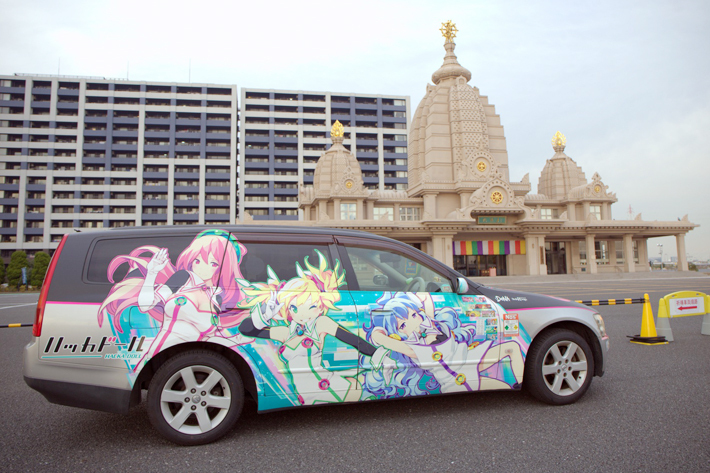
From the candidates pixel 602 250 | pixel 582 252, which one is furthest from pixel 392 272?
pixel 602 250

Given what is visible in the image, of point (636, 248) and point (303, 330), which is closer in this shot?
point (303, 330)

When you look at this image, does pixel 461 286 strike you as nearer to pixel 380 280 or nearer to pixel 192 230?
pixel 380 280

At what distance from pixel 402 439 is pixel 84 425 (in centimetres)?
291

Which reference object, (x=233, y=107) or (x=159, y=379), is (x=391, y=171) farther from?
(x=159, y=379)

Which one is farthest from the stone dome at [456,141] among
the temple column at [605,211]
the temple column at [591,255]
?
the temple column at [605,211]

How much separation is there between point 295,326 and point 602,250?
4565cm

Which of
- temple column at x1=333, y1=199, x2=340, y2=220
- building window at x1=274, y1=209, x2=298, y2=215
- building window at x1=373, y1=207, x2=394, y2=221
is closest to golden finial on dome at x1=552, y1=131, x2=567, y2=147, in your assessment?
building window at x1=373, y1=207, x2=394, y2=221

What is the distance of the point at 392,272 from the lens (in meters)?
4.21

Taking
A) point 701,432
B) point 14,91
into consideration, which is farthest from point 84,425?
point 14,91

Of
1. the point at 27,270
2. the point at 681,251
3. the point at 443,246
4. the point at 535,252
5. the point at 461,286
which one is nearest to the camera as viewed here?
the point at 461,286

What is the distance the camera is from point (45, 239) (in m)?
64.1

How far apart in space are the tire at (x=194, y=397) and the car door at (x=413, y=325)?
113 cm

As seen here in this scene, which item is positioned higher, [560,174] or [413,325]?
[560,174]

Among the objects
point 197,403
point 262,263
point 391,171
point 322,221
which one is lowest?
point 197,403
